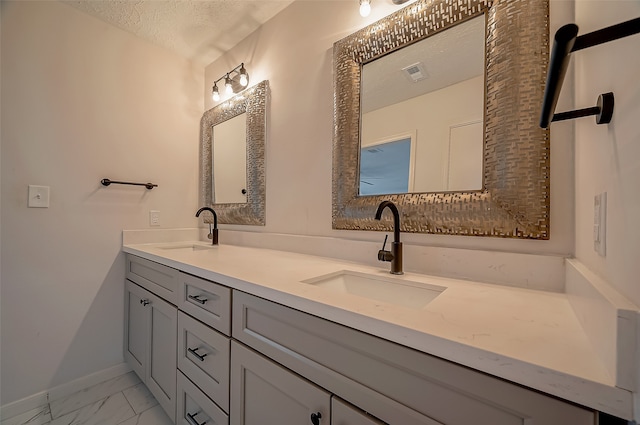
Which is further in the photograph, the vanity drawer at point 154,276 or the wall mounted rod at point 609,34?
the vanity drawer at point 154,276

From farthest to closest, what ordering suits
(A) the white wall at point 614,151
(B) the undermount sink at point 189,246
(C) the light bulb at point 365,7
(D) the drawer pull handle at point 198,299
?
(B) the undermount sink at point 189,246 → (C) the light bulb at point 365,7 → (D) the drawer pull handle at point 198,299 → (A) the white wall at point 614,151

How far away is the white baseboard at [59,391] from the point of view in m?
1.35

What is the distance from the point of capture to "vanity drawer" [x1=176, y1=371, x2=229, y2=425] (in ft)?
3.07

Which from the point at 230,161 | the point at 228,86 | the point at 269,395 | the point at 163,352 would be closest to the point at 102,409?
the point at 163,352

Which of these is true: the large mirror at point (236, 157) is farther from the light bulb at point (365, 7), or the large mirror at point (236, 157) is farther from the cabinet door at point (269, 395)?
the cabinet door at point (269, 395)

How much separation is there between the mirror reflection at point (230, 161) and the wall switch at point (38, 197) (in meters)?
0.90

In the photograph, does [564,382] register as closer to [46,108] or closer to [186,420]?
[186,420]

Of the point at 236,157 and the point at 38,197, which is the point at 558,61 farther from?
the point at 38,197

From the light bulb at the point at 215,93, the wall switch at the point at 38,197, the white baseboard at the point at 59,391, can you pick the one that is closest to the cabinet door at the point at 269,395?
the white baseboard at the point at 59,391

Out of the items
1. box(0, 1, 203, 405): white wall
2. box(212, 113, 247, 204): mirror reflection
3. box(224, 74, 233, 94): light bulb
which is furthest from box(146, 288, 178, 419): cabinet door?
box(224, 74, 233, 94): light bulb

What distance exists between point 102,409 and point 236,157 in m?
1.60

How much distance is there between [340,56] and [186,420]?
1.75 meters

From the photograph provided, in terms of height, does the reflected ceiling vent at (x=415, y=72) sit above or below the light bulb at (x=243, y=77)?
below

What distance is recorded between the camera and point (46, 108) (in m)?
1.49
